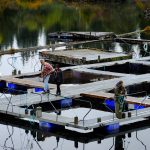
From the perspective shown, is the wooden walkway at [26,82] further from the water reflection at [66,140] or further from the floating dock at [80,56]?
the floating dock at [80,56]

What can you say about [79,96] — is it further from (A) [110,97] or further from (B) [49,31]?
(B) [49,31]

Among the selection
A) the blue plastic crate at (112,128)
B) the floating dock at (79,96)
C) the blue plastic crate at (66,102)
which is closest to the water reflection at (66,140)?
the blue plastic crate at (112,128)

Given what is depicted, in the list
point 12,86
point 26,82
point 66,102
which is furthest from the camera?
point 12,86

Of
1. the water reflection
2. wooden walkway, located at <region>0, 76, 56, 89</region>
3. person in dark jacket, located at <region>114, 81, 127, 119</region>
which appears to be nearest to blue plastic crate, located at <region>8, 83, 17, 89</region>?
wooden walkway, located at <region>0, 76, 56, 89</region>

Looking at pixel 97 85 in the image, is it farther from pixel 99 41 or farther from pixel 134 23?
pixel 134 23

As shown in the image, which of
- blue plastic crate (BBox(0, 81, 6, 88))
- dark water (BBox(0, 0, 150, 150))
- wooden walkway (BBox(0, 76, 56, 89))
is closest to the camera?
dark water (BBox(0, 0, 150, 150))

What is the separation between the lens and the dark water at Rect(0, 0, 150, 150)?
20.0 meters

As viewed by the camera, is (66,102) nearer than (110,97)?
No

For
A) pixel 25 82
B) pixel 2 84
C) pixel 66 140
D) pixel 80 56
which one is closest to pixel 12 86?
pixel 2 84

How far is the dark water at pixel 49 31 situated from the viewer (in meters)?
20.0

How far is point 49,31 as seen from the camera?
221 ft

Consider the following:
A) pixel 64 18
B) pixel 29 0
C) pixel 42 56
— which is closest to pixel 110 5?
pixel 29 0

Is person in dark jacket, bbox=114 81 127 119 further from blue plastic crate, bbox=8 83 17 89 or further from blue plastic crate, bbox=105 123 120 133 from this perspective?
blue plastic crate, bbox=8 83 17 89

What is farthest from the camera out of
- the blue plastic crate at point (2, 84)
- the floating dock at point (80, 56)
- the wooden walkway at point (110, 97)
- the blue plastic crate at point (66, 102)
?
the floating dock at point (80, 56)
